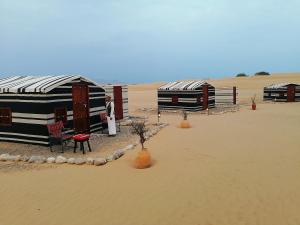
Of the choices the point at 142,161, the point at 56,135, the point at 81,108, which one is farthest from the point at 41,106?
the point at 142,161

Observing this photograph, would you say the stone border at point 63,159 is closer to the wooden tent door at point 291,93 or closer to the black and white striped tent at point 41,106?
the black and white striped tent at point 41,106

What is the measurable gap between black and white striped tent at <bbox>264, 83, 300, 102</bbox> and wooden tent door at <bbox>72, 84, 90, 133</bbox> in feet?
82.7

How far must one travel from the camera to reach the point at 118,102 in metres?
21.4

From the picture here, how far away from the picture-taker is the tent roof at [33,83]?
1351cm

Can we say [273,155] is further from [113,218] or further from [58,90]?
[58,90]

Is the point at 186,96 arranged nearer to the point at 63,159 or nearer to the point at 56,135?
the point at 56,135

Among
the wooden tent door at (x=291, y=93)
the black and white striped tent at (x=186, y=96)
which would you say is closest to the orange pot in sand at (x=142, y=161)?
the black and white striped tent at (x=186, y=96)

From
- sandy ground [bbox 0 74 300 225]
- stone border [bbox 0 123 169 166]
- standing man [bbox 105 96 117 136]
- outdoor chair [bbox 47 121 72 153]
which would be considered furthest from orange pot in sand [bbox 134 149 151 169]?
standing man [bbox 105 96 117 136]

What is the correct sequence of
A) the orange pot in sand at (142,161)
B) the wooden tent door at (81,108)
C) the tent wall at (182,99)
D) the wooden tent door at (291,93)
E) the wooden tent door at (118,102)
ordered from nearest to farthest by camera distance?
the orange pot in sand at (142,161) < the wooden tent door at (81,108) < the wooden tent door at (118,102) < the tent wall at (182,99) < the wooden tent door at (291,93)

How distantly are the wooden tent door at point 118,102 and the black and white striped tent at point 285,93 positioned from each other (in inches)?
806

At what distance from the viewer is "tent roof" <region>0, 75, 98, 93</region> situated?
532 inches

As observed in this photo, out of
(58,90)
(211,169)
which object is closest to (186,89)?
(58,90)

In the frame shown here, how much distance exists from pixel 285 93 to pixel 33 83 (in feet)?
91.0

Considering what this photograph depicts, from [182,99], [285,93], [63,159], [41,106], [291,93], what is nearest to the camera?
[63,159]
